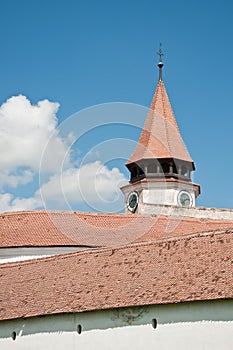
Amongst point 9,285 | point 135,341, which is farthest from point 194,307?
point 9,285

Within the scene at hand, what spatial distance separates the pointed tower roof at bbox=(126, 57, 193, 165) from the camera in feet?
150

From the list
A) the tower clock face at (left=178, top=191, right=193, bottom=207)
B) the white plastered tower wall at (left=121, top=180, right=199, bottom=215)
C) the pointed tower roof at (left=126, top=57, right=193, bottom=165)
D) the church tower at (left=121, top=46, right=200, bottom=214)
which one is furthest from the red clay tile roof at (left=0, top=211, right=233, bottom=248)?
the pointed tower roof at (left=126, top=57, right=193, bottom=165)

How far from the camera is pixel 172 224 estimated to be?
32094 mm

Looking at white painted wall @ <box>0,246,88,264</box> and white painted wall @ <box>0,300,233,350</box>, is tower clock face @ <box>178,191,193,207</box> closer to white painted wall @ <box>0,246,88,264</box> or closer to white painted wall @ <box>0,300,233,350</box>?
white painted wall @ <box>0,246,88,264</box>

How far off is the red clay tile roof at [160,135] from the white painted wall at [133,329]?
82.6ft

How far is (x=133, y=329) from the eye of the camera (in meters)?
19.2

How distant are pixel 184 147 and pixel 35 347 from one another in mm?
28559

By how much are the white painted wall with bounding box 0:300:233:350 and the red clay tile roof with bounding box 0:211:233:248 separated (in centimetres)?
835

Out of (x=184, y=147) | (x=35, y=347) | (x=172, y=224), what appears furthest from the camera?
(x=184, y=147)

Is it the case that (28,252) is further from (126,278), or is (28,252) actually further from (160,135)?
(160,135)

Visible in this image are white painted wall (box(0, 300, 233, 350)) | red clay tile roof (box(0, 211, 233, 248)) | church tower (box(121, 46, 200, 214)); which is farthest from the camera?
church tower (box(121, 46, 200, 214))

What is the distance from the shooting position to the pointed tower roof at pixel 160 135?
45656mm

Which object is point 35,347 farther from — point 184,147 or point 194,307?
point 184,147

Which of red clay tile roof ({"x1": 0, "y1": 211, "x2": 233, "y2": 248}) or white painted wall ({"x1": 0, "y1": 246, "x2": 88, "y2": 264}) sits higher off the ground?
red clay tile roof ({"x1": 0, "y1": 211, "x2": 233, "y2": 248})
